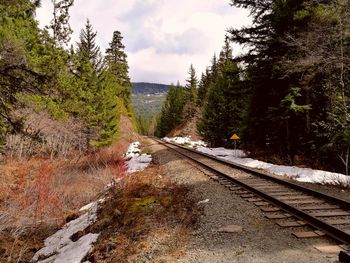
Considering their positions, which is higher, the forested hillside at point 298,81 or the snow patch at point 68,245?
the forested hillside at point 298,81

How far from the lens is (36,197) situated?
10977 mm

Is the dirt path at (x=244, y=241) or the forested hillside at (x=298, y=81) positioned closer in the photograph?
the dirt path at (x=244, y=241)

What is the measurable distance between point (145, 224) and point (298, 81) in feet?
40.0

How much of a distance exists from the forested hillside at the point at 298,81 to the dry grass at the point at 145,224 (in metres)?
7.37

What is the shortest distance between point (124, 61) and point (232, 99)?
40150 millimetres

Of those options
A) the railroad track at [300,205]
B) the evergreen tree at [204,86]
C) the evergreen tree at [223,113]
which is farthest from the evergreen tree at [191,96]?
the railroad track at [300,205]

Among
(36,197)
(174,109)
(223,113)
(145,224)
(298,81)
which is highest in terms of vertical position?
(298,81)

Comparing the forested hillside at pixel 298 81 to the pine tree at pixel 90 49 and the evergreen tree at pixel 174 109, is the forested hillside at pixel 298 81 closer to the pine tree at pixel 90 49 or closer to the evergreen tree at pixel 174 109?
the pine tree at pixel 90 49

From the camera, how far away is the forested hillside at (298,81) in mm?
12234

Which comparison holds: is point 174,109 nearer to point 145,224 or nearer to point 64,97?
point 64,97

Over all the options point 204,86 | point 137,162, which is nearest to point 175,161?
point 137,162

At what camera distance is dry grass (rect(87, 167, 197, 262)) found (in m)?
4.93

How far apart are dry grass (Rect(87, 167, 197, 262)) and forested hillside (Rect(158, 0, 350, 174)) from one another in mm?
7370

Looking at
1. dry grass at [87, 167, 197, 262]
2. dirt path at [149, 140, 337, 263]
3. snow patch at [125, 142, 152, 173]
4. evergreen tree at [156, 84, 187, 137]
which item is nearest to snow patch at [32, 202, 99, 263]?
dry grass at [87, 167, 197, 262]
